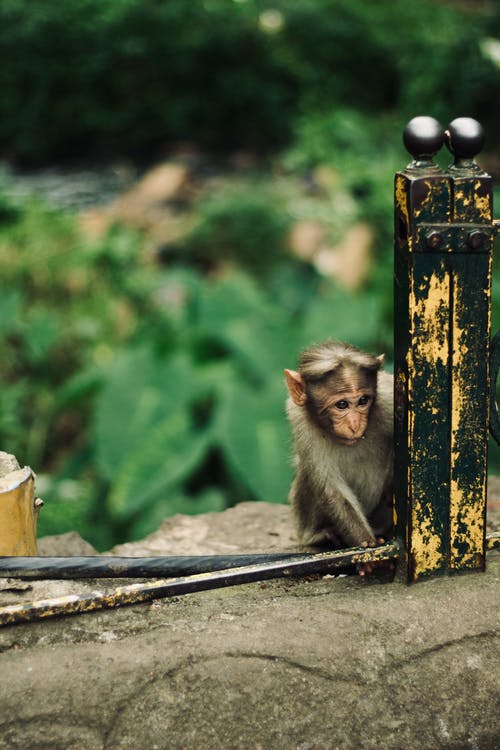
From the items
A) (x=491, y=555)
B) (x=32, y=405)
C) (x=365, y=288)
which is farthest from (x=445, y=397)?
(x=365, y=288)

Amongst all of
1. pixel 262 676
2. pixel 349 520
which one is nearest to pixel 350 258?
pixel 349 520

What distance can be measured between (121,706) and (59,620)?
0.28 meters

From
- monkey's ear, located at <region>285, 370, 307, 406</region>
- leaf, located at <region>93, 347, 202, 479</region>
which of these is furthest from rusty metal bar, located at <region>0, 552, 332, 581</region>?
leaf, located at <region>93, 347, 202, 479</region>

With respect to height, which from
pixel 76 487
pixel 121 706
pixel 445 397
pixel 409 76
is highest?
pixel 409 76

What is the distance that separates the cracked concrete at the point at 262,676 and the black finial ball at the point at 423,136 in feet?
3.60

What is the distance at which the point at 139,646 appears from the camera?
2.28 meters

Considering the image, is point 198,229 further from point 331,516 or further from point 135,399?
point 331,516

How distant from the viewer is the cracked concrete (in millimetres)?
2168

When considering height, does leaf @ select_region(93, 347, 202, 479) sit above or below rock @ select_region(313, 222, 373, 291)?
below

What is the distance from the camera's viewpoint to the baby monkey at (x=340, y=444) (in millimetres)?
2723

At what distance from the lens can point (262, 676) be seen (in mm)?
2236

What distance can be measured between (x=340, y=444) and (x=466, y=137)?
1016 millimetres

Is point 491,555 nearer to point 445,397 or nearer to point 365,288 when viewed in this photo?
point 445,397

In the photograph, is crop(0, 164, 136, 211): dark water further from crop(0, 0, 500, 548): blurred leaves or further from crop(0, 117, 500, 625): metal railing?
crop(0, 117, 500, 625): metal railing
